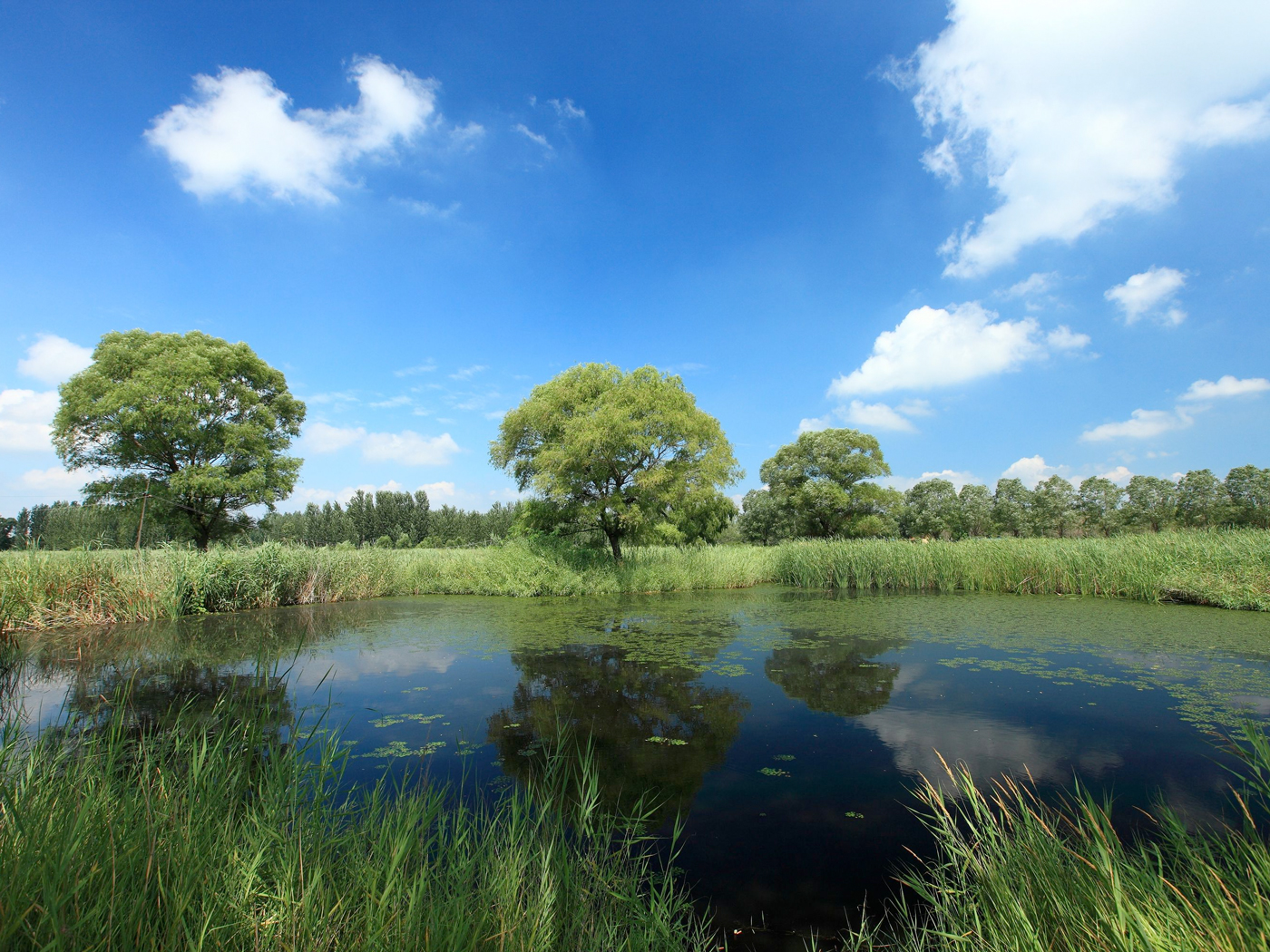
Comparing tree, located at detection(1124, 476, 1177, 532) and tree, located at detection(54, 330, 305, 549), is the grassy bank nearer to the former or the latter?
tree, located at detection(54, 330, 305, 549)

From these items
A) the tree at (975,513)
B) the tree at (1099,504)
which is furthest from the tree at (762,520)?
the tree at (1099,504)

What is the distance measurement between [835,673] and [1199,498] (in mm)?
52378

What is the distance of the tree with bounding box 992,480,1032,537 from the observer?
1783 inches

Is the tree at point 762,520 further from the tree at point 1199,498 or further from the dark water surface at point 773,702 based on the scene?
the dark water surface at point 773,702

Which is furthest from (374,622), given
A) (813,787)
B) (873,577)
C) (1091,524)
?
(1091,524)

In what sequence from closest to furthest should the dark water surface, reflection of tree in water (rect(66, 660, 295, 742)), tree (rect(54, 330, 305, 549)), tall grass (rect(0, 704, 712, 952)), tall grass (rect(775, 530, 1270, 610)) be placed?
tall grass (rect(0, 704, 712, 952)) → the dark water surface → reflection of tree in water (rect(66, 660, 295, 742)) → tall grass (rect(775, 530, 1270, 610)) → tree (rect(54, 330, 305, 549))

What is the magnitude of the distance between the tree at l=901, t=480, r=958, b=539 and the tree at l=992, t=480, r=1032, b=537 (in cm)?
345

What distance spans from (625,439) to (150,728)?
1184 cm

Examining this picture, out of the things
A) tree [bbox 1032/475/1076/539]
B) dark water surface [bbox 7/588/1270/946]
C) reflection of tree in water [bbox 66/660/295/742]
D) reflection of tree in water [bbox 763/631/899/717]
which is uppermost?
tree [bbox 1032/475/1076/539]

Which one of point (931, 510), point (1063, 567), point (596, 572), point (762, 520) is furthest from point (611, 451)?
point (931, 510)

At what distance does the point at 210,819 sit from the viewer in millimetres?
2016

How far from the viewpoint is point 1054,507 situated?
44375 millimetres

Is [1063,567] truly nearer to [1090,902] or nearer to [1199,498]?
[1090,902]

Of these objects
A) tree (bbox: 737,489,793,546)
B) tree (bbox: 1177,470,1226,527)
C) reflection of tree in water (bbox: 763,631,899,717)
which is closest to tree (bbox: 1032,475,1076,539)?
tree (bbox: 1177,470,1226,527)
